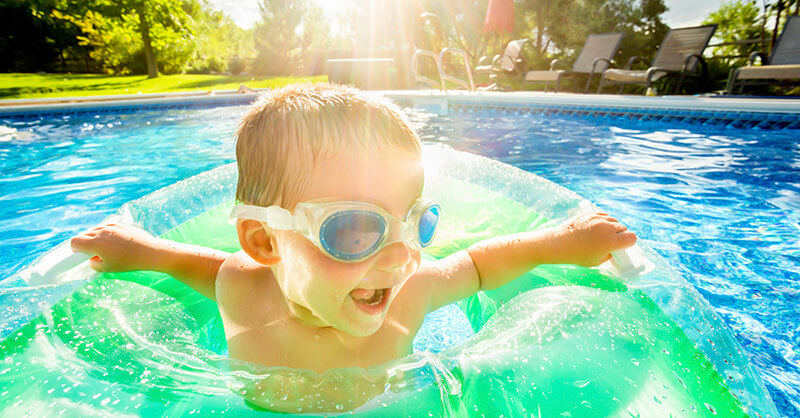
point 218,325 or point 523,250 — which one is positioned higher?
point 523,250

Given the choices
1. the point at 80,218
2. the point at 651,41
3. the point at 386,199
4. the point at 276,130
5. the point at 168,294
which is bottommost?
the point at 80,218

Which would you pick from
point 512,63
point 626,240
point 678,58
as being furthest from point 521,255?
point 512,63

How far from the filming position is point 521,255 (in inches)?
74.0

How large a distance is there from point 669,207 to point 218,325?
389 centimetres

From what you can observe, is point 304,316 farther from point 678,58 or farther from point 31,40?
point 31,40

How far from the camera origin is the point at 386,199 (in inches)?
51.7

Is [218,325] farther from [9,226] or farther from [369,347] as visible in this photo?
[9,226]

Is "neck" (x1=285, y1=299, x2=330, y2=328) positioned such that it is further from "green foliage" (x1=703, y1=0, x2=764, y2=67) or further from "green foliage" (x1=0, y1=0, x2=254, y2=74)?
"green foliage" (x1=0, y1=0, x2=254, y2=74)

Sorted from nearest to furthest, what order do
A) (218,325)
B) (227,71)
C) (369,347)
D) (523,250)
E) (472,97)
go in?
1. (369,347)
2. (523,250)
3. (218,325)
4. (472,97)
5. (227,71)

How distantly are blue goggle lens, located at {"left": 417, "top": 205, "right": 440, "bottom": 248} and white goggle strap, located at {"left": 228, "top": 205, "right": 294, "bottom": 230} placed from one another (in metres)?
0.40

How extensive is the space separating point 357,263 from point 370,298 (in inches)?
6.5

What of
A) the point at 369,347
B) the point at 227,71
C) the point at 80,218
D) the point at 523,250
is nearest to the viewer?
the point at 369,347

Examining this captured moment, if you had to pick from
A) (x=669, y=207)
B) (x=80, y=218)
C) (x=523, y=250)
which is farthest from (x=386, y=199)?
(x=80, y=218)

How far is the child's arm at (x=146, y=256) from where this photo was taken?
1.81m
